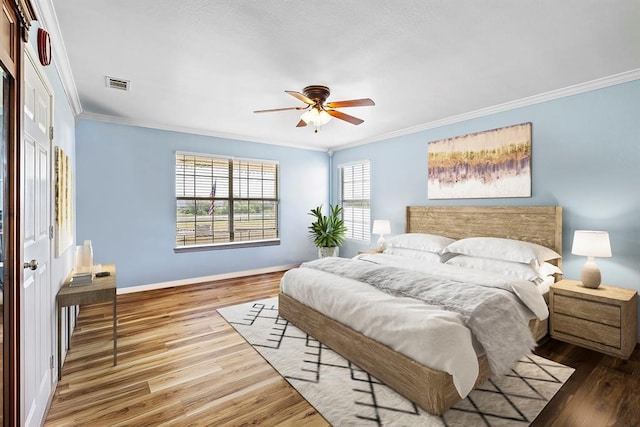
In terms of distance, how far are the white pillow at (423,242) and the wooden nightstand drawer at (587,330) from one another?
138cm

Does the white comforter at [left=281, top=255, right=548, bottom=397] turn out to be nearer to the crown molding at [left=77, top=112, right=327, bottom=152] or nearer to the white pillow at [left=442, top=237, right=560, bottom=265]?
the white pillow at [left=442, top=237, right=560, bottom=265]

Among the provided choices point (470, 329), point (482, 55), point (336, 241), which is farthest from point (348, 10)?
point (336, 241)

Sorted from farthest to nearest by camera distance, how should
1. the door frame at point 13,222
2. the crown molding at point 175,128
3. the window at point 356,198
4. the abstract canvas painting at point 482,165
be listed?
the window at point 356,198, the crown molding at point 175,128, the abstract canvas painting at point 482,165, the door frame at point 13,222

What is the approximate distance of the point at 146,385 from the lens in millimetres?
2287

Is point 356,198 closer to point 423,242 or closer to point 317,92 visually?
point 423,242

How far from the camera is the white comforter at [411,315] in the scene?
1.89m

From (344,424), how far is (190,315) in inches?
96.7

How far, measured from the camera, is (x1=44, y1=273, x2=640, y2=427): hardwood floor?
1952 mm

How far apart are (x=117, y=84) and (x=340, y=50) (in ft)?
7.72

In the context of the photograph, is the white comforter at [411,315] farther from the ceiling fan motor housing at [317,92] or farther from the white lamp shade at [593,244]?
the ceiling fan motor housing at [317,92]

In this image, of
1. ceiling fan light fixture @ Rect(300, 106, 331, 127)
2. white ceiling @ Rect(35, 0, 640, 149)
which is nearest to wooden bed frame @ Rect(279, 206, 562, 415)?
white ceiling @ Rect(35, 0, 640, 149)

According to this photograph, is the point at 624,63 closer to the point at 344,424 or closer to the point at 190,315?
the point at 344,424

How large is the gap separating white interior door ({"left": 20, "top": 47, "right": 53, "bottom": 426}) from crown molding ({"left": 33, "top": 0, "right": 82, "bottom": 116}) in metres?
0.40

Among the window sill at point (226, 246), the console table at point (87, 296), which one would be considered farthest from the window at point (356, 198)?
the console table at point (87, 296)
